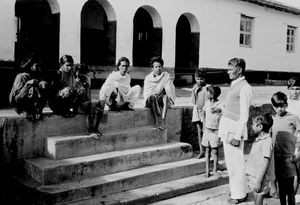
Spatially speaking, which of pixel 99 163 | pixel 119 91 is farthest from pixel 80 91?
pixel 99 163

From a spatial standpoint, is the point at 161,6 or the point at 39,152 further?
the point at 161,6

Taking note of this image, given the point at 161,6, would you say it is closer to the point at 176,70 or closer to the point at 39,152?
the point at 176,70

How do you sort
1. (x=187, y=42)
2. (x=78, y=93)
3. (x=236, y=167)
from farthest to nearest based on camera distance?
(x=187, y=42)
(x=78, y=93)
(x=236, y=167)

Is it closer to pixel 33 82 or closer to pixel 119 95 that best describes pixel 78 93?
pixel 33 82

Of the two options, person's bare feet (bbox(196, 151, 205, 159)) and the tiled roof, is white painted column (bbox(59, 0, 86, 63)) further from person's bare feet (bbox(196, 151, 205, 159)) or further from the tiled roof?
the tiled roof

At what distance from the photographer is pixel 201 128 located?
6.38 meters

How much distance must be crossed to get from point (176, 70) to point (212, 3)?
252 cm

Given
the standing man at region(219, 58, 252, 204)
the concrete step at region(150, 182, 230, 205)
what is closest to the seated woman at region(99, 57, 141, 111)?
the concrete step at region(150, 182, 230, 205)

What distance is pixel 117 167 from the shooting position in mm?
5105

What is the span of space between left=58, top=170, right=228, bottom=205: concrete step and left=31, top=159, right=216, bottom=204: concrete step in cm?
7

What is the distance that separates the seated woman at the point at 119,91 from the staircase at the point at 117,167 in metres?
0.19

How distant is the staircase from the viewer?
446 cm

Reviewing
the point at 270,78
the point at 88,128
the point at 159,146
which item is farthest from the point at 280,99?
the point at 270,78

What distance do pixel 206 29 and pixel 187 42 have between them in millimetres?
751
